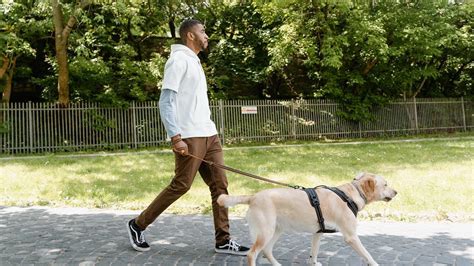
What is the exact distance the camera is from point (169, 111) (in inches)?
183

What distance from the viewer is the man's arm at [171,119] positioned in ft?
15.0

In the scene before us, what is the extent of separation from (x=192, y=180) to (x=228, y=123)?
15066 mm

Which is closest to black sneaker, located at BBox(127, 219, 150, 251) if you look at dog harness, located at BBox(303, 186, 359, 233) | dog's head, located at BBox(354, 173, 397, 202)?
dog harness, located at BBox(303, 186, 359, 233)

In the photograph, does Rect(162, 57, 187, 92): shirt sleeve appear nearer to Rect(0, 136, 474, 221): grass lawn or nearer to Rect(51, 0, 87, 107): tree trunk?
Rect(0, 136, 474, 221): grass lawn

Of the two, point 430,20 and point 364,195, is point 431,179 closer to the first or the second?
point 364,195

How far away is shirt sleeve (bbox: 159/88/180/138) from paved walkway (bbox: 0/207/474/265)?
4.70 ft

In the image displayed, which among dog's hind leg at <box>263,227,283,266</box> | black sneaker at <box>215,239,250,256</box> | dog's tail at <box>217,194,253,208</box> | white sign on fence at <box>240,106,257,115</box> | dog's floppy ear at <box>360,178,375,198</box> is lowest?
black sneaker at <box>215,239,250,256</box>

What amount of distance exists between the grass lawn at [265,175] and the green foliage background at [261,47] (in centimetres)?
560

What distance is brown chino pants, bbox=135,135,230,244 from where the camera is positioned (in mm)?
4789

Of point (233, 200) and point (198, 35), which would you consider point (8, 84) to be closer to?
point (198, 35)

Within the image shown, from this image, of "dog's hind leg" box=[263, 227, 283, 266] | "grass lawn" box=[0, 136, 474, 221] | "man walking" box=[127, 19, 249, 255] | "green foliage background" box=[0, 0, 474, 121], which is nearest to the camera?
"dog's hind leg" box=[263, 227, 283, 266]

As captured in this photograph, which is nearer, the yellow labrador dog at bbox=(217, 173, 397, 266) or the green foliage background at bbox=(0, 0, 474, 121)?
the yellow labrador dog at bbox=(217, 173, 397, 266)

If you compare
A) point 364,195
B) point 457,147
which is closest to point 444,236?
point 364,195

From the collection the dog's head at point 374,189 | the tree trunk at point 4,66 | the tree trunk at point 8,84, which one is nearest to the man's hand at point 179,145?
the dog's head at point 374,189
